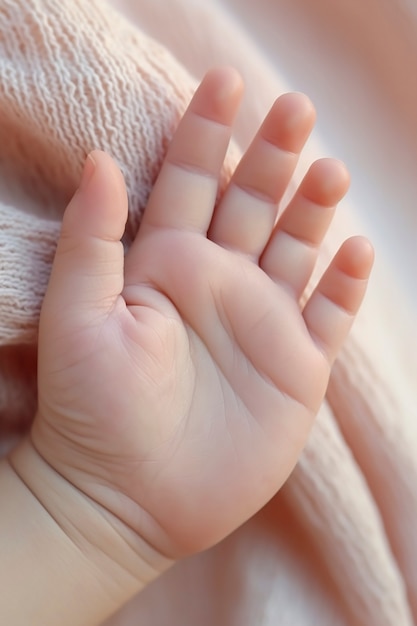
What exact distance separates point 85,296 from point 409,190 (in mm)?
329

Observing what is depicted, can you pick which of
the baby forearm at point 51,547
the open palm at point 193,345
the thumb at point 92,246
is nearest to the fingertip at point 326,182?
the open palm at point 193,345

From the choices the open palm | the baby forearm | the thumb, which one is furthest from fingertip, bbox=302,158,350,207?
the baby forearm

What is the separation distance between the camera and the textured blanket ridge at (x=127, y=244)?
521 mm

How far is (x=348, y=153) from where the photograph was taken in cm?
66

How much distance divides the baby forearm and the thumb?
13 cm

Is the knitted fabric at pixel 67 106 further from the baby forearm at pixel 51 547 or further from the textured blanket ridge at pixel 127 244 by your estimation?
the baby forearm at pixel 51 547

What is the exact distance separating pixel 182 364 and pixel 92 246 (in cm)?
10

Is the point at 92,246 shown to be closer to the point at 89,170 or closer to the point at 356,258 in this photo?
the point at 89,170

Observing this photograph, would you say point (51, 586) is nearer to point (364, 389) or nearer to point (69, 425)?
point (69, 425)

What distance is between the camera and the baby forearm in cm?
52

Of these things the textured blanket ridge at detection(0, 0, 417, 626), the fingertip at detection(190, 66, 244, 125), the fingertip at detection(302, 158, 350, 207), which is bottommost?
the textured blanket ridge at detection(0, 0, 417, 626)

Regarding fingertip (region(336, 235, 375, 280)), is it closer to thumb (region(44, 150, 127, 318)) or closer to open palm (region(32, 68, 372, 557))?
open palm (region(32, 68, 372, 557))

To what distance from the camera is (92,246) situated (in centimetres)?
48

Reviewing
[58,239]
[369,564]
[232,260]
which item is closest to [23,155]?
[58,239]
